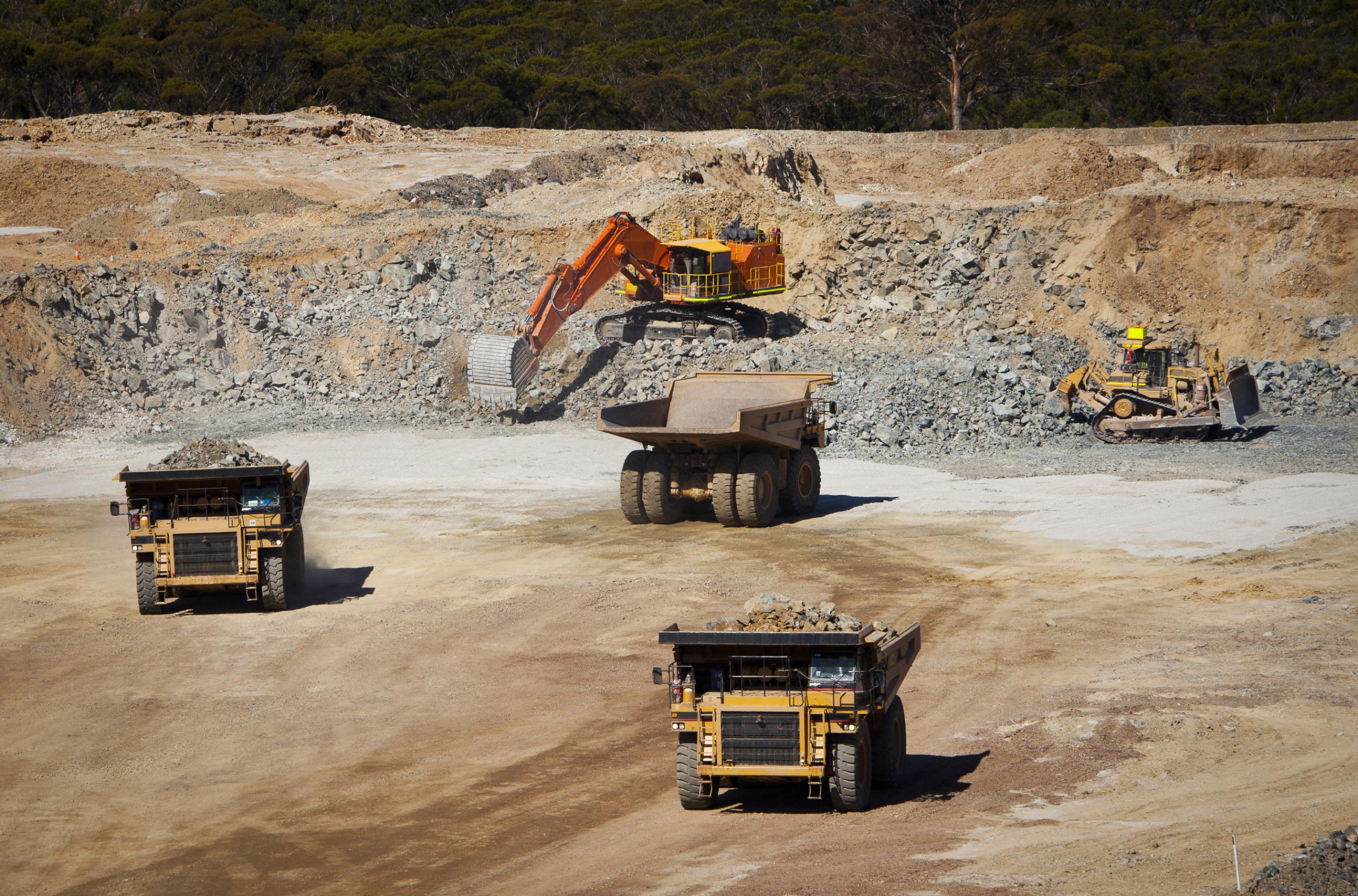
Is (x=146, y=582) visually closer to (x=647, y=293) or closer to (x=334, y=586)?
(x=334, y=586)

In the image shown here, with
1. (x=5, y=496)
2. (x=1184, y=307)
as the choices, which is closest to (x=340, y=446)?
(x=5, y=496)

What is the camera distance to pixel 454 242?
111 feet

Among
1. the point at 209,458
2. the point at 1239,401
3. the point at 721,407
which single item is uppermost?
the point at 721,407

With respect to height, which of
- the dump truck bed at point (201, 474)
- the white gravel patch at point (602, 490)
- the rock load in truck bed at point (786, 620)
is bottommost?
the white gravel patch at point (602, 490)

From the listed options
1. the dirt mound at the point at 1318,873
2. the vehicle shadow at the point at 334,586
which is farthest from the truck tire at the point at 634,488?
the dirt mound at the point at 1318,873

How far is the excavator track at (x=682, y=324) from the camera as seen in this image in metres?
31.6

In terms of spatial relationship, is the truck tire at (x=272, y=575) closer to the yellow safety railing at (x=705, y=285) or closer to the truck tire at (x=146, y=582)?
the truck tire at (x=146, y=582)

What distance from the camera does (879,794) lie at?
973 centimetres

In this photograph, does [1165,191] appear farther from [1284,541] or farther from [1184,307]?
[1284,541]

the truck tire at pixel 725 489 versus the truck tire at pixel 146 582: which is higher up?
the truck tire at pixel 725 489

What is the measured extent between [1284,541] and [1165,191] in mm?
20352

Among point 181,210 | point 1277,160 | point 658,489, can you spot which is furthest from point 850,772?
point 1277,160

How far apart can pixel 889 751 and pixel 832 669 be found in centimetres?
96

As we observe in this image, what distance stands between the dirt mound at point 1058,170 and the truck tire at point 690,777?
39.7 meters
